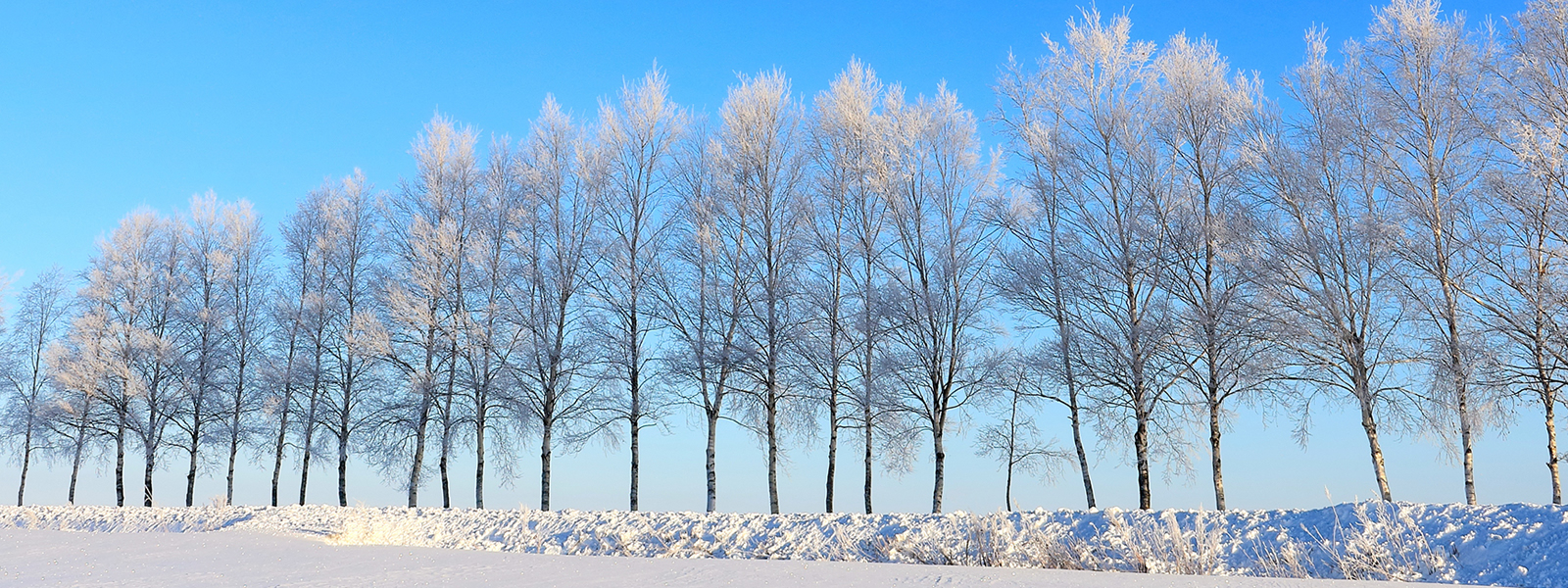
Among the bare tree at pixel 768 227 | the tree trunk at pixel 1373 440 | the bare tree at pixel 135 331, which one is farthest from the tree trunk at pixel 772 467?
the bare tree at pixel 135 331

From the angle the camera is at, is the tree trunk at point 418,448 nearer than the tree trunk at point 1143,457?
No

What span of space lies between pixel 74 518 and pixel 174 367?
9.42 meters

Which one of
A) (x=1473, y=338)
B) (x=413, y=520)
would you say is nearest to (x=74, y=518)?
(x=413, y=520)

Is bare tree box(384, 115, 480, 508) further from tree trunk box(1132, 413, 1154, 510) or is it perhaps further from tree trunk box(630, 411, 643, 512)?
tree trunk box(1132, 413, 1154, 510)

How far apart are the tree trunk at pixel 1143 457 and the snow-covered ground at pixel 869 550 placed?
26.7 feet

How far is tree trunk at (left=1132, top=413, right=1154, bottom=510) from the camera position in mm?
17867

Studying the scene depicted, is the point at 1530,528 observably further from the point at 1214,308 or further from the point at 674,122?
the point at 674,122

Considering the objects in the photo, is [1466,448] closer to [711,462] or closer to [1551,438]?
[1551,438]

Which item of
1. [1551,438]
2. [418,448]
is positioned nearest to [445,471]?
[418,448]

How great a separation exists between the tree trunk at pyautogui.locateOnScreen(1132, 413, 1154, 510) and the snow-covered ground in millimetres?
8126

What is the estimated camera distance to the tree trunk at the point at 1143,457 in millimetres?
17867

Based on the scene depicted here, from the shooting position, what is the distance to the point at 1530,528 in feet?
27.9

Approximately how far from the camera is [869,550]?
416 inches

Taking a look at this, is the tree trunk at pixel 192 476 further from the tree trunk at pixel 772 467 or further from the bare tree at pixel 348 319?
the tree trunk at pixel 772 467
